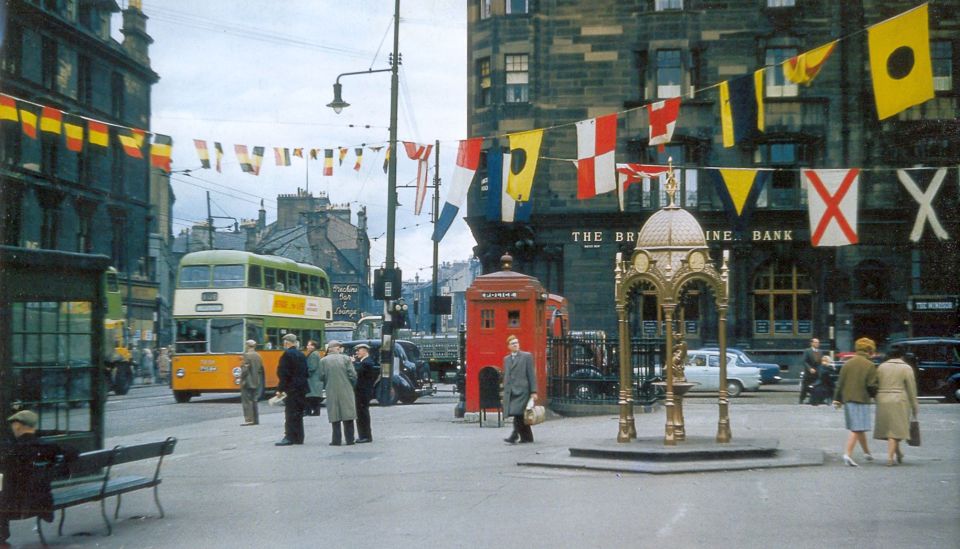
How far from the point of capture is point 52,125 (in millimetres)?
17797

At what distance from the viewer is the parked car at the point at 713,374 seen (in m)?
31.5

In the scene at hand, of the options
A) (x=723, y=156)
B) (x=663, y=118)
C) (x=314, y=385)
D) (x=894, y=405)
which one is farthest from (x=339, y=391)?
(x=723, y=156)

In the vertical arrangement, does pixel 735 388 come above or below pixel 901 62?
below

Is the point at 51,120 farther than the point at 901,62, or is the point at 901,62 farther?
the point at 51,120

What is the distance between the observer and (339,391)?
17.5 m

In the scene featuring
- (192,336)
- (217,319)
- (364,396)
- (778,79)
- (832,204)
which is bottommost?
(364,396)

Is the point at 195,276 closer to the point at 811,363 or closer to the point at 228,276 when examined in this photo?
the point at 228,276

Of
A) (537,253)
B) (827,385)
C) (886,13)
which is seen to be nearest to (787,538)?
(827,385)

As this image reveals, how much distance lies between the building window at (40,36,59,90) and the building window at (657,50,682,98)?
21.8 m

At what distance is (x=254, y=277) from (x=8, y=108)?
1438cm

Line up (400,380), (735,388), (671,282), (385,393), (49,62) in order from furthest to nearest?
1. (49,62)
2. (735,388)
3. (400,380)
4. (385,393)
5. (671,282)

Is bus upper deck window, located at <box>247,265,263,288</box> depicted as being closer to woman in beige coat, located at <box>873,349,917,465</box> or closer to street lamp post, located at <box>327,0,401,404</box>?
street lamp post, located at <box>327,0,401,404</box>

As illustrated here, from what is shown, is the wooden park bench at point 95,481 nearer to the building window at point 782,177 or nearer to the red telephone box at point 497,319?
the red telephone box at point 497,319

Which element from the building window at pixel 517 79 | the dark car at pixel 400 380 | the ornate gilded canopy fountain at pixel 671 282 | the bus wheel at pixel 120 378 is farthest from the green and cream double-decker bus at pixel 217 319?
the ornate gilded canopy fountain at pixel 671 282
